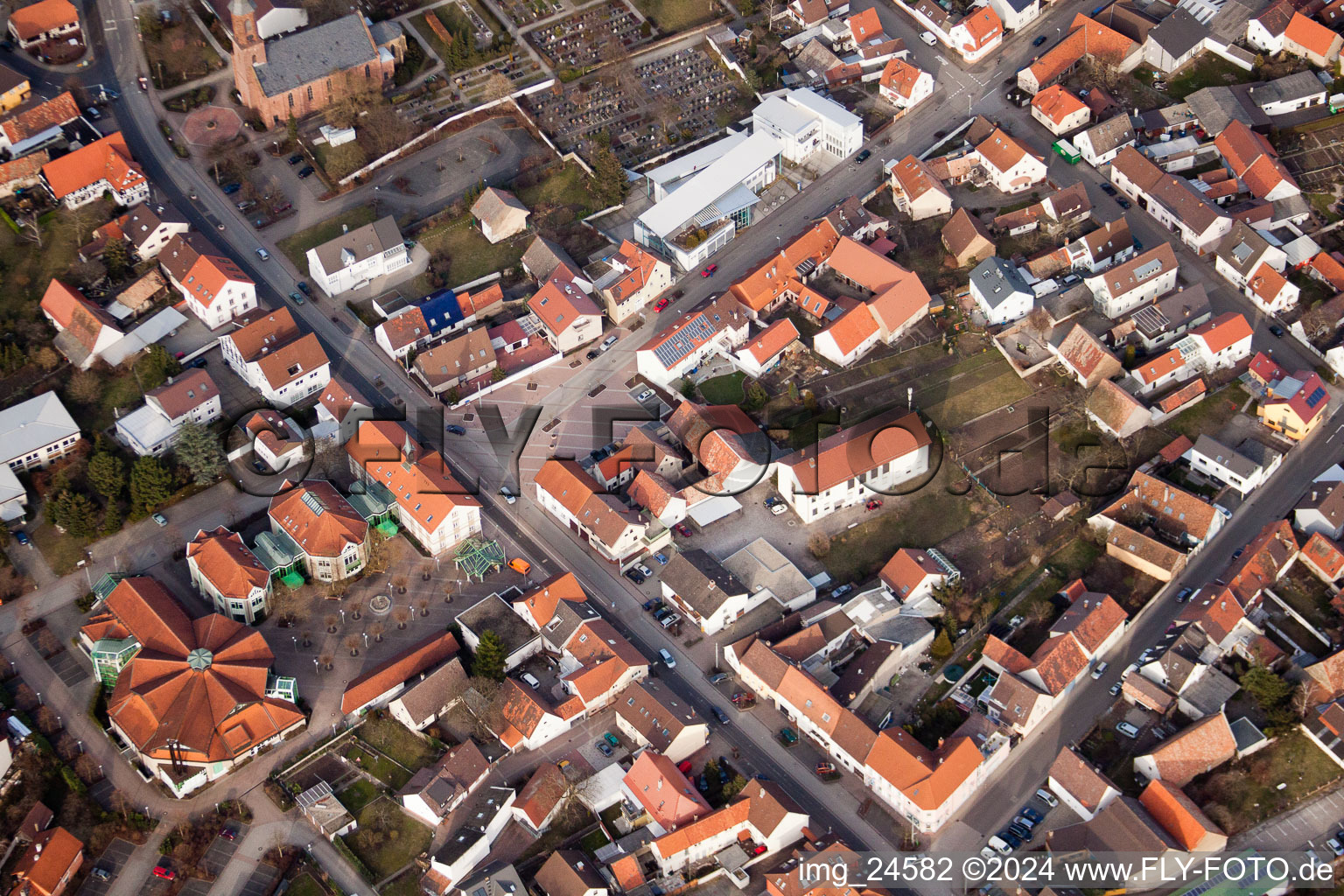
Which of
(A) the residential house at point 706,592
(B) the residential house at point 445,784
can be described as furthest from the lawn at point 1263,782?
(B) the residential house at point 445,784

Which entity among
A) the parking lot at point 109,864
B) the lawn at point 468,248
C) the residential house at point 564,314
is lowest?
the parking lot at point 109,864

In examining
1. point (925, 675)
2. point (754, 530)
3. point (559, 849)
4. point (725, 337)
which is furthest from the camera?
point (725, 337)

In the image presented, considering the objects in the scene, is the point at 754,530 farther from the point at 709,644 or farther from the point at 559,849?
the point at 559,849

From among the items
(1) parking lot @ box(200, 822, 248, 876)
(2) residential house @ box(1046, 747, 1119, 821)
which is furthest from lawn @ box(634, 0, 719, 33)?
(1) parking lot @ box(200, 822, 248, 876)

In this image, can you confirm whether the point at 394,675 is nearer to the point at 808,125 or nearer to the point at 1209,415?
the point at 1209,415

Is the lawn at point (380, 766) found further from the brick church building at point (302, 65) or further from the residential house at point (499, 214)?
the brick church building at point (302, 65)

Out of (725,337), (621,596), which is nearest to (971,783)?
(621,596)
